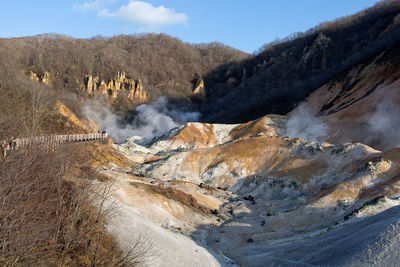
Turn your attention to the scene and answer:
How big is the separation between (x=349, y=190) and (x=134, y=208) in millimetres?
15658

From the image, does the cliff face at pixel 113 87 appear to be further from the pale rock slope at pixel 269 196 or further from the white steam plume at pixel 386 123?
the white steam plume at pixel 386 123

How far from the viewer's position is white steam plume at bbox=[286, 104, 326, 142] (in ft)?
170

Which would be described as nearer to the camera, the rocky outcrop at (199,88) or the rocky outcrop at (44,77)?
the rocky outcrop at (44,77)

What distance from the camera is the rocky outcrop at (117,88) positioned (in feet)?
353

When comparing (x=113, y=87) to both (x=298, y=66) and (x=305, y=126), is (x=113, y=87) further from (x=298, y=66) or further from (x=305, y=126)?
(x=305, y=126)

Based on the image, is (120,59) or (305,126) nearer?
(305,126)

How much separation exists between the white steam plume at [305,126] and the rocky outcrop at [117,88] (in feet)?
202

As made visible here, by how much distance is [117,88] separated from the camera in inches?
4407

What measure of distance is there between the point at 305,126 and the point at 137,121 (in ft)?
189

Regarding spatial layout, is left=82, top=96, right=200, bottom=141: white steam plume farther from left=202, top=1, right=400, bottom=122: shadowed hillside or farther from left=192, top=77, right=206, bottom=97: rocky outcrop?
left=192, top=77, right=206, bottom=97: rocky outcrop

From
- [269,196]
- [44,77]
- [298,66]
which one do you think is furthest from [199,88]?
[269,196]

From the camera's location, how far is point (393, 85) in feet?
160

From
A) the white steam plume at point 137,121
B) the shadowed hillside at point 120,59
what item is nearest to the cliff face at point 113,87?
the shadowed hillside at point 120,59

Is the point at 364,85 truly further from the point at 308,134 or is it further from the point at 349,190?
the point at 349,190
